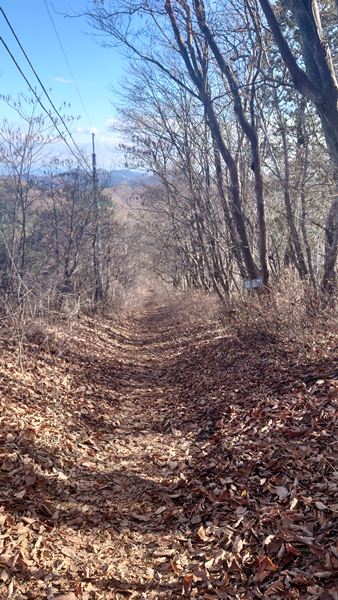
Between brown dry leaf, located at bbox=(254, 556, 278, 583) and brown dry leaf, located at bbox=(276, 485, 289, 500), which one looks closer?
brown dry leaf, located at bbox=(254, 556, 278, 583)

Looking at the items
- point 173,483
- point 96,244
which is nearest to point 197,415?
point 173,483

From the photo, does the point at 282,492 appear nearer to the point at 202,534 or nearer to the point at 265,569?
the point at 202,534

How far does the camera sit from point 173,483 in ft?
16.0

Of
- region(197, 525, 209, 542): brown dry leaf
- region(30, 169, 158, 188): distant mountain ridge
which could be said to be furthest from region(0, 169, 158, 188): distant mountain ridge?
region(197, 525, 209, 542): brown dry leaf

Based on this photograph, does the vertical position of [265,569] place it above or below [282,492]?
below

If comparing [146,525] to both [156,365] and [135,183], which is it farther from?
[135,183]

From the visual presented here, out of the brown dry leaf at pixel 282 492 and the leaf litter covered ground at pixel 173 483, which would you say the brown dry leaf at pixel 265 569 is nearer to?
the leaf litter covered ground at pixel 173 483

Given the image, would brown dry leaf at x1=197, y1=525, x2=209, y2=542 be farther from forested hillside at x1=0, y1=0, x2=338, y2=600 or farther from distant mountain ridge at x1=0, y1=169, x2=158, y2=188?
distant mountain ridge at x1=0, y1=169, x2=158, y2=188

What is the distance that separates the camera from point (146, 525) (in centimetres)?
419

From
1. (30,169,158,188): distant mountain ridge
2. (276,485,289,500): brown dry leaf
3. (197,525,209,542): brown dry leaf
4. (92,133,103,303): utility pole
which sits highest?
(30,169,158,188): distant mountain ridge

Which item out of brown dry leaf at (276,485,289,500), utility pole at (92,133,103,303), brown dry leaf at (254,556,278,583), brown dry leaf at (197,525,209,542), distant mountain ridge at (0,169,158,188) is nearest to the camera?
brown dry leaf at (254,556,278,583)

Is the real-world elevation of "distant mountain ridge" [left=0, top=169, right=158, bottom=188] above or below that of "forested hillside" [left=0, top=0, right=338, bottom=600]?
above

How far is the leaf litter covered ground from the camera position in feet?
10.9

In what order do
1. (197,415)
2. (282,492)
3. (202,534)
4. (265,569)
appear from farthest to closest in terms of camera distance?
1. (197,415)
2. (282,492)
3. (202,534)
4. (265,569)
